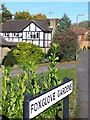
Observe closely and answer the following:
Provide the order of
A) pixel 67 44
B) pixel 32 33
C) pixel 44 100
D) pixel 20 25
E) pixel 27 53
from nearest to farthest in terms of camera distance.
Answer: pixel 44 100 → pixel 27 53 → pixel 67 44 → pixel 32 33 → pixel 20 25

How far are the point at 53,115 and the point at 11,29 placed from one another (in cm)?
2797

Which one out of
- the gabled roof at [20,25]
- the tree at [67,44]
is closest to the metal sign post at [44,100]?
the tree at [67,44]

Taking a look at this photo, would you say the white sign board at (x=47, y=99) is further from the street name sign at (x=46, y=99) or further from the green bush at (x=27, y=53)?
the green bush at (x=27, y=53)

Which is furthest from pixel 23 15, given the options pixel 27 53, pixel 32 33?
pixel 27 53

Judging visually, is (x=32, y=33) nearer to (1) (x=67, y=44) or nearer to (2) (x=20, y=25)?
(2) (x=20, y=25)

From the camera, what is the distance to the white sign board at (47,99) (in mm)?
2588

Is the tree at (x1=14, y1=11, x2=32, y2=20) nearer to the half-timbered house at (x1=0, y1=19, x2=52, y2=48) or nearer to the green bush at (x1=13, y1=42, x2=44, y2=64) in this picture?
the half-timbered house at (x1=0, y1=19, x2=52, y2=48)

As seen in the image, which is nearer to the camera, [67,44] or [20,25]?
[67,44]

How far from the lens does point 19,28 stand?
104 feet

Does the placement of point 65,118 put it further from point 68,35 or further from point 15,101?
point 68,35

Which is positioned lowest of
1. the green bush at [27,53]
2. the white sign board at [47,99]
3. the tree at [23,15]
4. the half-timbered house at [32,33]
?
the white sign board at [47,99]

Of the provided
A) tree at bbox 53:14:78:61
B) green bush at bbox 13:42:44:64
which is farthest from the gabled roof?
green bush at bbox 13:42:44:64

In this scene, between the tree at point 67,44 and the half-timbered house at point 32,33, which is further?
the half-timbered house at point 32,33

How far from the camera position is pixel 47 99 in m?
2.88
